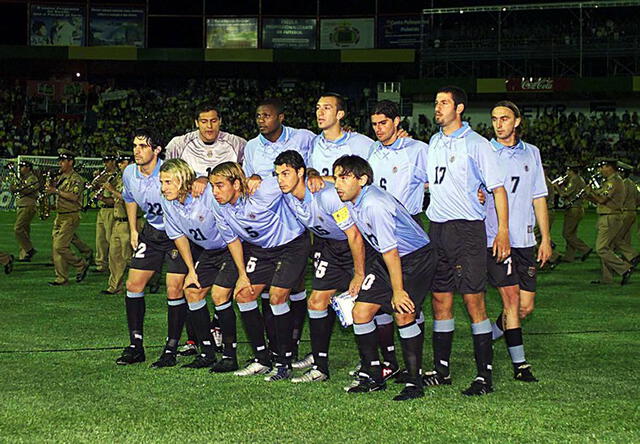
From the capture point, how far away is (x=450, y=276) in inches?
316

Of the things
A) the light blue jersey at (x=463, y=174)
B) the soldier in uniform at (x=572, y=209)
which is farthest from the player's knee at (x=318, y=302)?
the soldier in uniform at (x=572, y=209)

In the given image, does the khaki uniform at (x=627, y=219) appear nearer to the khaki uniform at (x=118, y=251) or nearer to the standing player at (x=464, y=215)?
the khaki uniform at (x=118, y=251)

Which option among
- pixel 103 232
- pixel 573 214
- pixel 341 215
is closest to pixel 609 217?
pixel 573 214

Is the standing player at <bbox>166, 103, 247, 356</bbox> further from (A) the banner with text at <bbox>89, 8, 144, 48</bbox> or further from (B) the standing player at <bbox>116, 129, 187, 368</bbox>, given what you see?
(A) the banner with text at <bbox>89, 8, 144, 48</bbox>

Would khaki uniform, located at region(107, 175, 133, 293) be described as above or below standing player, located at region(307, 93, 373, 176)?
below

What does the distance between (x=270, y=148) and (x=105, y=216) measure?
7.65 meters

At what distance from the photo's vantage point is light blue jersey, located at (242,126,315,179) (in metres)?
9.84

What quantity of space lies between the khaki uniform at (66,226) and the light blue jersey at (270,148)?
6610 mm

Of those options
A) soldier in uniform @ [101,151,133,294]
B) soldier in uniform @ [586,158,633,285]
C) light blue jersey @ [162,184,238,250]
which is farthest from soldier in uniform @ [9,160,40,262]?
light blue jersey @ [162,184,238,250]

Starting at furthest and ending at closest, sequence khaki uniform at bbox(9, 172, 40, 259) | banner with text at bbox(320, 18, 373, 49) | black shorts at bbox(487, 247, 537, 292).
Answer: banner with text at bbox(320, 18, 373, 49) < khaki uniform at bbox(9, 172, 40, 259) < black shorts at bbox(487, 247, 537, 292)

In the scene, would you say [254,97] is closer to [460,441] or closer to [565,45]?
[565,45]

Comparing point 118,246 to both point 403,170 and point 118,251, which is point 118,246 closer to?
point 118,251

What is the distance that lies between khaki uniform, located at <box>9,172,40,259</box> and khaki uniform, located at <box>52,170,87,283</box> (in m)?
3.07

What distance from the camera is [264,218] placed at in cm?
859
